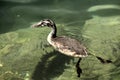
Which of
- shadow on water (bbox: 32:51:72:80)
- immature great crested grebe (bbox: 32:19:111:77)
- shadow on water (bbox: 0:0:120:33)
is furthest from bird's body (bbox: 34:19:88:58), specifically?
shadow on water (bbox: 0:0:120:33)

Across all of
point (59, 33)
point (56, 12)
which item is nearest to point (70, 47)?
point (59, 33)

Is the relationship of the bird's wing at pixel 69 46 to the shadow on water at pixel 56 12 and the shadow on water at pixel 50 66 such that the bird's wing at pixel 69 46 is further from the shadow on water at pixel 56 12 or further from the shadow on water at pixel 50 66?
the shadow on water at pixel 56 12

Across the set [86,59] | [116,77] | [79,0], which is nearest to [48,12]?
[79,0]

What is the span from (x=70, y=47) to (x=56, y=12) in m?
2.74

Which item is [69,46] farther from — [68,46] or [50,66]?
[50,66]

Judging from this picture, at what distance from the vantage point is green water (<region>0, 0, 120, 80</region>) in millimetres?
6773

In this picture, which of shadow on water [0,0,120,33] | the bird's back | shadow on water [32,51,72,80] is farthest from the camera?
shadow on water [0,0,120,33]

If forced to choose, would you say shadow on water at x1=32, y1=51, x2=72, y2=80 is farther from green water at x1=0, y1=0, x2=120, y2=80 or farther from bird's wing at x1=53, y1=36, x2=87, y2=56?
bird's wing at x1=53, y1=36, x2=87, y2=56

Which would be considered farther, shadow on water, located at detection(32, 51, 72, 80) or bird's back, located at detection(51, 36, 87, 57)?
shadow on water, located at detection(32, 51, 72, 80)

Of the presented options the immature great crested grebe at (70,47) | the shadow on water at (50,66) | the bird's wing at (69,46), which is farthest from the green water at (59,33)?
the bird's wing at (69,46)

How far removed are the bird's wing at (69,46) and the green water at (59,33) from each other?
368mm

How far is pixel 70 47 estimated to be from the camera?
6570 mm

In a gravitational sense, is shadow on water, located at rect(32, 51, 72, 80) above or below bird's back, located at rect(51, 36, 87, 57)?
below

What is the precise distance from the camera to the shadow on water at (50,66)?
6.71m
